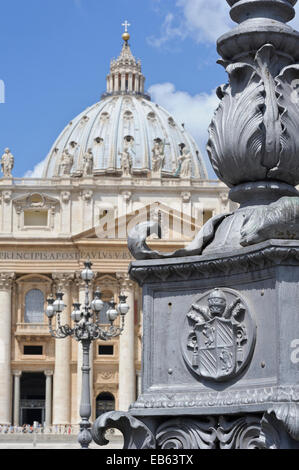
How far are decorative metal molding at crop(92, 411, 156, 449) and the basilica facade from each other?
5907 cm

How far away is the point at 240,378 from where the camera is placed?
19.6 ft

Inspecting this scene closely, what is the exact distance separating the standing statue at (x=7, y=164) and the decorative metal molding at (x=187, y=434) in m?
63.4

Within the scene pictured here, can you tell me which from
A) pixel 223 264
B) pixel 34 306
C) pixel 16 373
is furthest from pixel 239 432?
pixel 34 306

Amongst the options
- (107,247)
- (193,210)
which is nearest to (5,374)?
(107,247)

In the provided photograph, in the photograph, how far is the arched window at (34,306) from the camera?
68312 millimetres

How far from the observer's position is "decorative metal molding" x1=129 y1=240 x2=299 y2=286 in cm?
581

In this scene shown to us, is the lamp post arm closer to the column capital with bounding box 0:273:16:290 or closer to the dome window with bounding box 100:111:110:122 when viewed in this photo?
the column capital with bounding box 0:273:16:290

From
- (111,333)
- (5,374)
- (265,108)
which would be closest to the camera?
(265,108)

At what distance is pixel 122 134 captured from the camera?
110 metres

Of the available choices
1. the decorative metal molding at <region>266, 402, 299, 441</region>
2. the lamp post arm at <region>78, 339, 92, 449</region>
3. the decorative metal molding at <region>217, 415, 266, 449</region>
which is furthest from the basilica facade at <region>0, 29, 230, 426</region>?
the decorative metal molding at <region>266, 402, 299, 441</region>

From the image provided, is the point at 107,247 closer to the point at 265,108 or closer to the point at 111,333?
the point at 111,333
